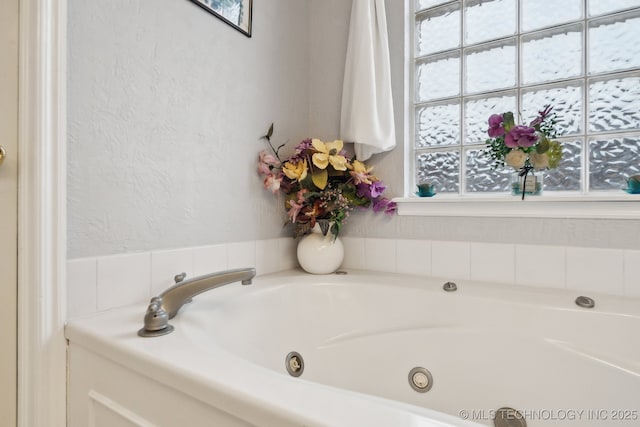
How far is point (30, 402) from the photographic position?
2.27 feet

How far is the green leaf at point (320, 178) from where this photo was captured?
128 centimetres

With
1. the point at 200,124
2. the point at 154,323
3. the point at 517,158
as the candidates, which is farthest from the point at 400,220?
the point at 154,323

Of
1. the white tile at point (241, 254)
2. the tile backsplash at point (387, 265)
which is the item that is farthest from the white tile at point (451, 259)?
the white tile at point (241, 254)

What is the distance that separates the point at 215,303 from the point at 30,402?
0.43 meters

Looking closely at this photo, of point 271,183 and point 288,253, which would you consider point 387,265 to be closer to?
point 288,253

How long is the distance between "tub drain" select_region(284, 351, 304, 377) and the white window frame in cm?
71

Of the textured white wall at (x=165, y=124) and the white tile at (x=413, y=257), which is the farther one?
the white tile at (x=413, y=257)

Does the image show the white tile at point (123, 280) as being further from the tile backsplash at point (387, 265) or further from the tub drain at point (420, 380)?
the tub drain at point (420, 380)

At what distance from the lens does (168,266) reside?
37.5 inches

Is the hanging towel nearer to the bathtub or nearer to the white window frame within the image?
the white window frame

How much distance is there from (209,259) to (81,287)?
1.22ft

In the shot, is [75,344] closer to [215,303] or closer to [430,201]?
[215,303]

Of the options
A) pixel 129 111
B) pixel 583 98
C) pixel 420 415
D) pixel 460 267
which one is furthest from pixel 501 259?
pixel 129 111

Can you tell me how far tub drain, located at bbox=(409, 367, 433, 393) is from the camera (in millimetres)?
985
